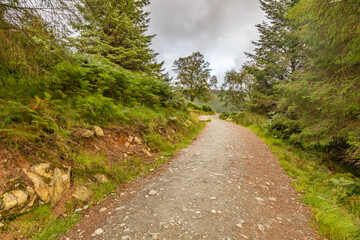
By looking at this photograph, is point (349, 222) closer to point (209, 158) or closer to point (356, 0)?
point (209, 158)

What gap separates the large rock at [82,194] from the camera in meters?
2.85

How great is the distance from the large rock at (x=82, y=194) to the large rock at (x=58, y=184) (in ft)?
0.59

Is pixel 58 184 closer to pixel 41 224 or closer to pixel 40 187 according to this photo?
pixel 40 187

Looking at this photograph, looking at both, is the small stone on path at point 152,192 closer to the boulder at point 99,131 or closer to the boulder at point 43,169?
the boulder at point 43,169

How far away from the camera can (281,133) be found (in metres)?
8.76

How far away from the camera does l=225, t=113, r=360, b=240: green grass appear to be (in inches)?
99.4

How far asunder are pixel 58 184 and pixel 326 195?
224 inches

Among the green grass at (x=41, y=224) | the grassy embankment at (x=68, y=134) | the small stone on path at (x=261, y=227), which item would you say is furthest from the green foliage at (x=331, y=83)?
the green grass at (x=41, y=224)

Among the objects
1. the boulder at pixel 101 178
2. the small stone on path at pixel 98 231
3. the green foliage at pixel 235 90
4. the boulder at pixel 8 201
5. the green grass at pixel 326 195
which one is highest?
the green foliage at pixel 235 90

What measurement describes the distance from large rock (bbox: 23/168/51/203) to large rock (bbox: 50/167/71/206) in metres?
0.07

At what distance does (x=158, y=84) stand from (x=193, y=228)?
25.3 ft

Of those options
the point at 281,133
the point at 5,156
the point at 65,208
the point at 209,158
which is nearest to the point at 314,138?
the point at 281,133

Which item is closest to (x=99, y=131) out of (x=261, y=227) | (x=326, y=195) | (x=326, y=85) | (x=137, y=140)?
(x=137, y=140)

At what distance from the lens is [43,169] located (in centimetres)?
264
